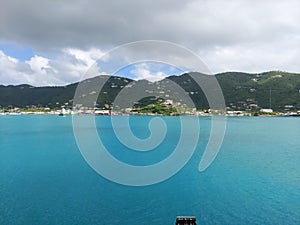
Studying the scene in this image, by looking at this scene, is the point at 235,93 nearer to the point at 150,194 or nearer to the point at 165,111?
the point at 165,111

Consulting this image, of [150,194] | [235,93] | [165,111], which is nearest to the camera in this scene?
[150,194]

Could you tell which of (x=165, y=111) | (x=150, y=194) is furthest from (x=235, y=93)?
(x=150, y=194)

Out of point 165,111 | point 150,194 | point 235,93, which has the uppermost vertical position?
point 235,93

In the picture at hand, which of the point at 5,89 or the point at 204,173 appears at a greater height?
the point at 5,89

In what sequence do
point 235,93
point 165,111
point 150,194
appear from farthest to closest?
point 235,93
point 165,111
point 150,194

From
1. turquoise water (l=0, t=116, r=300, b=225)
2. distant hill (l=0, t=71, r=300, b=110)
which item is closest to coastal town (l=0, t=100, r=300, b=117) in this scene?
distant hill (l=0, t=71, r=300, b=110)

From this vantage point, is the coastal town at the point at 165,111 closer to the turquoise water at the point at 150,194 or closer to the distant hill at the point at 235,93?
the distant hill at the point at 235,93

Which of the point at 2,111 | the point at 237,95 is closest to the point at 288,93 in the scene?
the point at 237,95

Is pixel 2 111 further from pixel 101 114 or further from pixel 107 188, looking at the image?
pixel 107 188
